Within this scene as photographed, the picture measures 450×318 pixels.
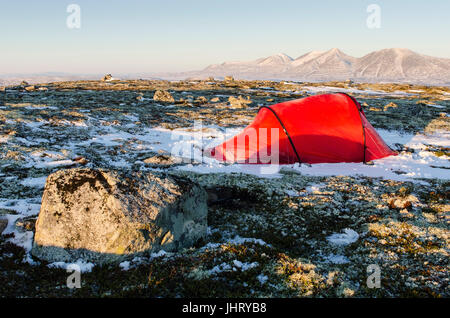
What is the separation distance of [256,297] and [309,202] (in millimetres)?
5900

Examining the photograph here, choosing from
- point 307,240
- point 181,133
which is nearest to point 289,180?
point 307,240

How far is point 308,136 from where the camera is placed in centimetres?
1565

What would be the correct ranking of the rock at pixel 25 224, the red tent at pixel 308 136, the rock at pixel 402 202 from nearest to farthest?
the rock at pixel 25 224
the rock at pixel 402 202
the red tent at pixel 308 136

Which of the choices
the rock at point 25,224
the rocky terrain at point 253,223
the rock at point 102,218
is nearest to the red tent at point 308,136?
the rocky terrain at point 253,223

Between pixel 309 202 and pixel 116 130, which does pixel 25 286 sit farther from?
pixel 116 130

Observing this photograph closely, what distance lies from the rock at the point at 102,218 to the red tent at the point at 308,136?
30.2ft

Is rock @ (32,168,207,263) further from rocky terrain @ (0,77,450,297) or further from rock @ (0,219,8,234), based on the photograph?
rock @ (0,219,8,234)

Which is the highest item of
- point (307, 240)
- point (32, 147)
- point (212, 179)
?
point (32, 147)

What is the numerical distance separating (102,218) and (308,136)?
11759mm

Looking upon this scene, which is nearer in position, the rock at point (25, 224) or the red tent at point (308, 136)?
the rock at point (25, 224)

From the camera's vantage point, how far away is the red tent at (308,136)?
1568 centimetres

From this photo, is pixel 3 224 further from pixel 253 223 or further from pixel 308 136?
pixel 308 136

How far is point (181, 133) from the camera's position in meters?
22.9

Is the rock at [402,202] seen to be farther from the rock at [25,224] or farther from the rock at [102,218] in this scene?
the rock at [25,224]
